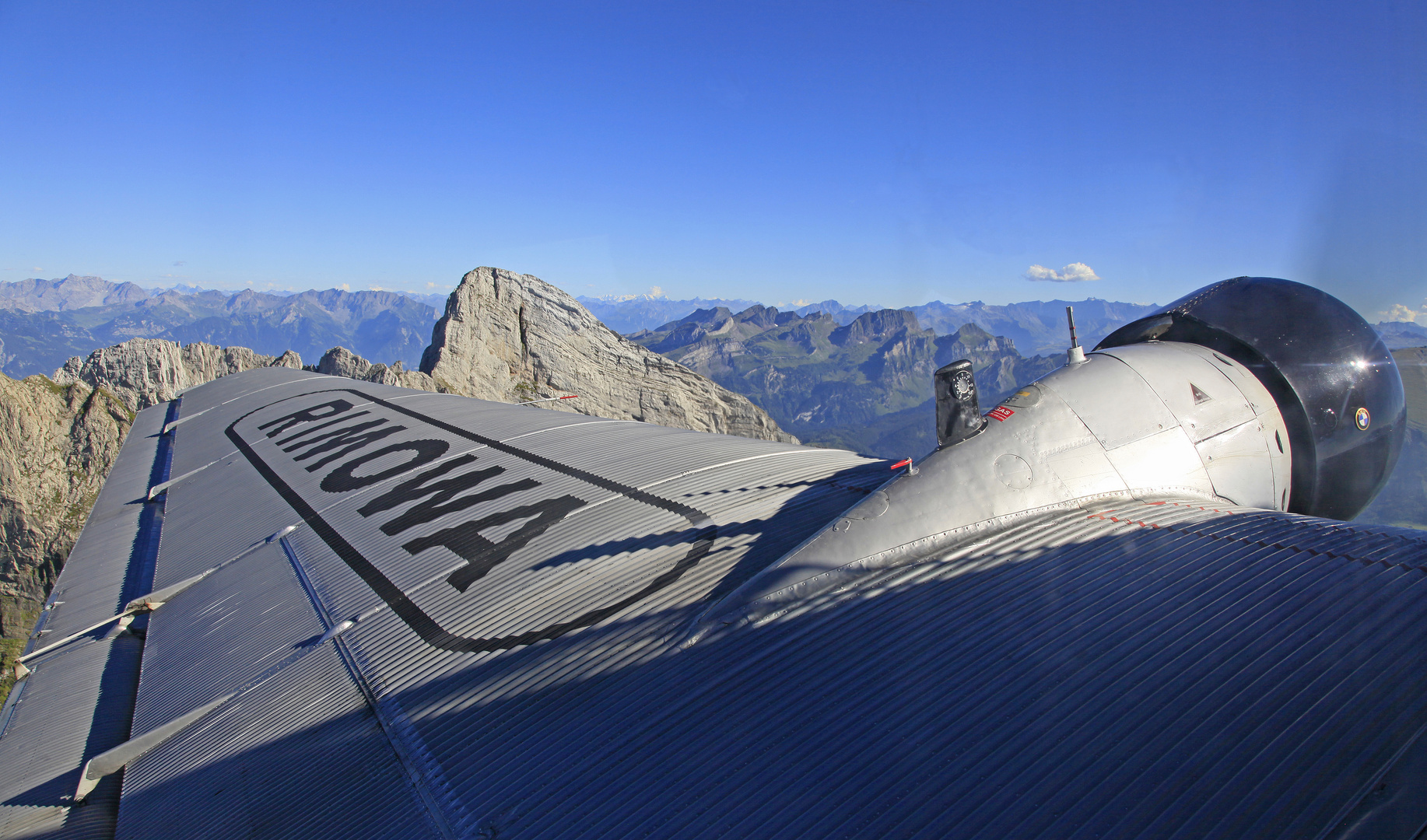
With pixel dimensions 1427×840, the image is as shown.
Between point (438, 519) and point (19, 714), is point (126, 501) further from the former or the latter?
point (438, 519)

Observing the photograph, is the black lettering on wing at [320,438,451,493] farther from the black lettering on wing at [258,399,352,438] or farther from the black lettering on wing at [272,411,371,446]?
the black lettering on wing at [258,399,352,438]

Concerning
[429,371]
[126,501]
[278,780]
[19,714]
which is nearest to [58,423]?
[429,371]

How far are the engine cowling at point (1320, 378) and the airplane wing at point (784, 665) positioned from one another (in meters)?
0.53

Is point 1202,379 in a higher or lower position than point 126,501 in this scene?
higher

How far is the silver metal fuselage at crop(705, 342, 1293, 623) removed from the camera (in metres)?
6.18

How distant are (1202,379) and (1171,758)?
252 inches

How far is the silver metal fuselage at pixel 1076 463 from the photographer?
618 centimetres

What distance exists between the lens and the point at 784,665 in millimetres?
5023

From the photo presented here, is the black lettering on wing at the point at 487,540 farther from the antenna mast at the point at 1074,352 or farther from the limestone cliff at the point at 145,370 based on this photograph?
the limestone cliff at the point at 145,370

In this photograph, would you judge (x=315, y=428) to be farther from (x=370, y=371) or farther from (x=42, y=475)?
(x=42, y=475)

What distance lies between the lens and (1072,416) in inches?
290

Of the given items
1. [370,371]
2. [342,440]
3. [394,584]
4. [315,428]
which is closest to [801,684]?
[394,584]

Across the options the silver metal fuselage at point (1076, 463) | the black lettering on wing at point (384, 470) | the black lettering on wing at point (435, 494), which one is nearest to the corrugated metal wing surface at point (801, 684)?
the silver metal fuselage at point (1076, 463)

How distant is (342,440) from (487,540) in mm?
9822
